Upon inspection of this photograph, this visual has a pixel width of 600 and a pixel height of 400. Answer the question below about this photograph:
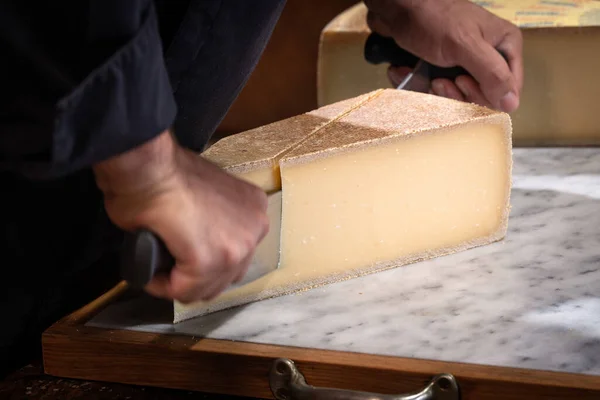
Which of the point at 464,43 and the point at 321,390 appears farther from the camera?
the point at 464,43

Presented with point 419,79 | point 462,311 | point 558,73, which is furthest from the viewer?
point 558,73

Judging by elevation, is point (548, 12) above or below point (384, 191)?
above

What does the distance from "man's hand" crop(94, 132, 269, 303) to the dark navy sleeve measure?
0.10 ft

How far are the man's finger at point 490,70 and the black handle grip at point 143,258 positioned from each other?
821 millimetres

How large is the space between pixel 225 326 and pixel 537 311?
0.37 m

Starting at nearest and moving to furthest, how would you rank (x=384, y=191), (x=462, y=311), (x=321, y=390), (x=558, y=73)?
(x=321, y=390) < (x=462, y=311) < (x=384, y=191) < (x=558, y=73)

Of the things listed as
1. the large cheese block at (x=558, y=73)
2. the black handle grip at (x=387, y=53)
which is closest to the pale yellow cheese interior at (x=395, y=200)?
the black handle grip at (x=387, y=53)

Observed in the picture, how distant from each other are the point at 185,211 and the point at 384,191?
1.48ft

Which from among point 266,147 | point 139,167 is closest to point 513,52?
point 266,147

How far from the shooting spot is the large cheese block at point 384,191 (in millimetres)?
1036

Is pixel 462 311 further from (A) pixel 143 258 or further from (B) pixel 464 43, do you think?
(B) pixel 464 43

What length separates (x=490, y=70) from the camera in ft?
4.51

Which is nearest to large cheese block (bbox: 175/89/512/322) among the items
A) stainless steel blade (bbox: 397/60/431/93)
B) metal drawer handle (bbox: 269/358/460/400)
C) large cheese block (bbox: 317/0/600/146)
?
metal drawer handle (bbox: 269/358/460/400)

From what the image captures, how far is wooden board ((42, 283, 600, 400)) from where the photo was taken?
2.69 feet
